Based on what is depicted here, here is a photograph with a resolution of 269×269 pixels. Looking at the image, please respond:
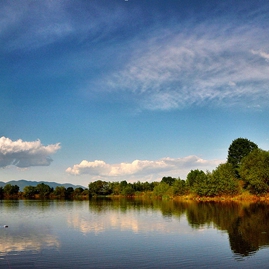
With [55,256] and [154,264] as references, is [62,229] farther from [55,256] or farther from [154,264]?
[154,264]

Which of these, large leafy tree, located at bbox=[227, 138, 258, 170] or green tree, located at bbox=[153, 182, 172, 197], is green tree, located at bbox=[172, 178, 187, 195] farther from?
large leafy tree, located at bbox=[227, 138, 258, 170]

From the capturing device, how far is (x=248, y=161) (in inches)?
3706

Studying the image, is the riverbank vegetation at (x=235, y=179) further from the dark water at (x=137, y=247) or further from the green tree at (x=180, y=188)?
the dark water at (x=137, y=247)

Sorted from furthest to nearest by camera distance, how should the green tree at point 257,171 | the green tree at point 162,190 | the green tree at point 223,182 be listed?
the green tree at point 162,190
the green tree at point 223,182
the green tree at point 257,171

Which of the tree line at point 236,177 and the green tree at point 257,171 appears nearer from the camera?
the green tree at point 257,171

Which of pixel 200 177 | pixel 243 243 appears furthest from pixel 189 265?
pixel 200 177

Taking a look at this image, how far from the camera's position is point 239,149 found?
116688 mm

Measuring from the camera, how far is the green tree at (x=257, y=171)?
85.8m

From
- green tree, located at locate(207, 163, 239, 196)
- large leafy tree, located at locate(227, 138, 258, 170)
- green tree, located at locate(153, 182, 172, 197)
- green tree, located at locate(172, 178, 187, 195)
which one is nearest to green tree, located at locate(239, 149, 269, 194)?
green tree, located at locate(207, 163, 239, 196)

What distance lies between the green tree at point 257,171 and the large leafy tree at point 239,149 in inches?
818

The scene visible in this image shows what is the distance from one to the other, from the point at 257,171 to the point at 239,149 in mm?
30165

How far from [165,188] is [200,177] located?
40071 mm

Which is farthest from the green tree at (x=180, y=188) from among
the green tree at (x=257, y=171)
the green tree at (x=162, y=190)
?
Result: the green tree at (x=257, y=171)

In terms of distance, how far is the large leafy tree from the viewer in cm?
11538
